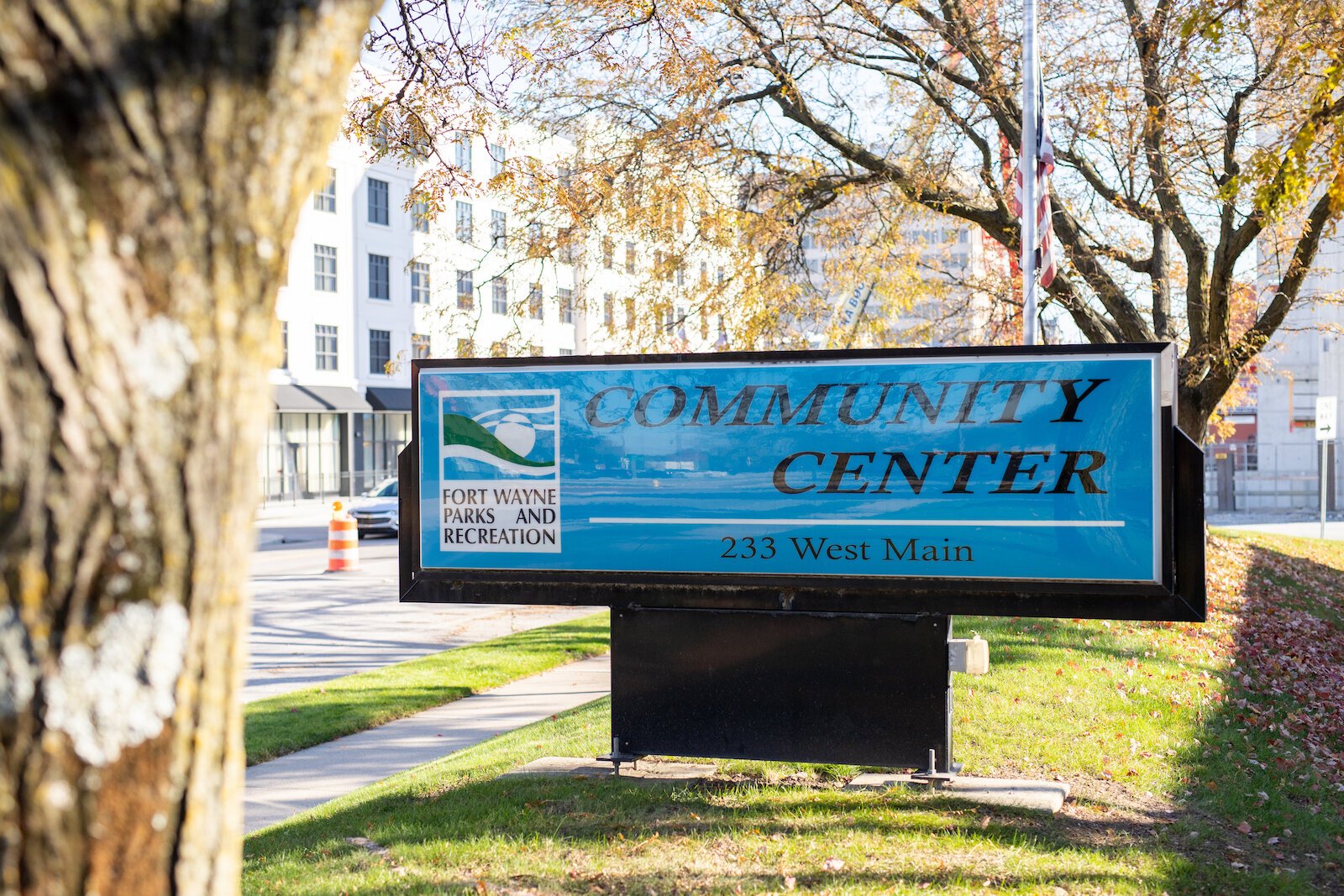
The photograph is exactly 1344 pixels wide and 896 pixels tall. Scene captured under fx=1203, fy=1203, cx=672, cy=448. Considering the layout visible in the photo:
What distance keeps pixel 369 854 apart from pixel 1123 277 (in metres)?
19.5

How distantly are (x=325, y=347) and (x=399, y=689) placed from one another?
3721cm

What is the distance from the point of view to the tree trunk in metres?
1.97

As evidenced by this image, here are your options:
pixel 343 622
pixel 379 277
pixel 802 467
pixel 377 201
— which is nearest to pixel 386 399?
pixel 379 277

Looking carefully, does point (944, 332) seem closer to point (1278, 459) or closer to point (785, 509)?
point (785, 509)

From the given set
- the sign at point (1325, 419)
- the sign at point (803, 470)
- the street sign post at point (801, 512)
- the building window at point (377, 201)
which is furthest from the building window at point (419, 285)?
the street sign post at point (801, 512)

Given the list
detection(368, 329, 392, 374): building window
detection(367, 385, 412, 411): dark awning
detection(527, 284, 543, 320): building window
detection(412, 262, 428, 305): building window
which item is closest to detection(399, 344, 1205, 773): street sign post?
detection(527, 284, 543, 320): building window

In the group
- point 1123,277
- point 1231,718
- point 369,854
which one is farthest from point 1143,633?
point 1123,277

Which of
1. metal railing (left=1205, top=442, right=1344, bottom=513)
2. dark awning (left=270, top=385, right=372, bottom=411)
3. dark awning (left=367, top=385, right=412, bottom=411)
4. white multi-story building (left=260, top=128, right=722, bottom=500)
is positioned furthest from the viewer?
dark awning (left=367, top=385, right=412, bottom=411)

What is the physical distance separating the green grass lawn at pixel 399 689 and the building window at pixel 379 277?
35837 millimetres

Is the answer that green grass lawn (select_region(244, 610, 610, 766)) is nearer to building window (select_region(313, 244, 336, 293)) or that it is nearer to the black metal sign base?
the black metal sign base

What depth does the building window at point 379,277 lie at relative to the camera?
4750 centimetres

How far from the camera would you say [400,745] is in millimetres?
8742

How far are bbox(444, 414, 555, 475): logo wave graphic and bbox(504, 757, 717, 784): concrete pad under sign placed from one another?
176 cm

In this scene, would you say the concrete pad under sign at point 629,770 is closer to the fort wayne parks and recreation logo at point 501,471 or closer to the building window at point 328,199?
the fort wayne parks and recreation logo at point 501,471
